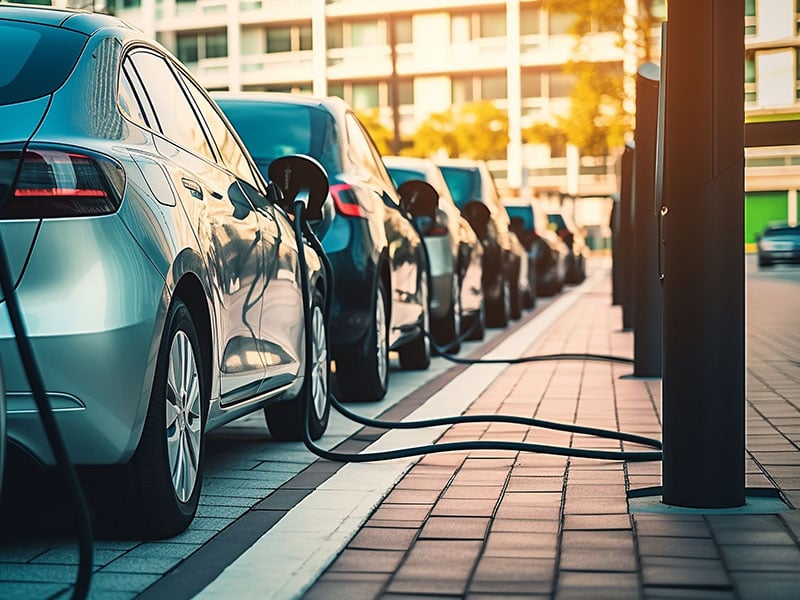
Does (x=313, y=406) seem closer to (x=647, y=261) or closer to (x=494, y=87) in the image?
(x=647, y=261)

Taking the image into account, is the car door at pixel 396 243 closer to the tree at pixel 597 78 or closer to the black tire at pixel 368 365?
the black tire at pixel 368 365

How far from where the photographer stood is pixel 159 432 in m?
4.47

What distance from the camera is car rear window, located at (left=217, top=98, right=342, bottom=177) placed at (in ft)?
28.1

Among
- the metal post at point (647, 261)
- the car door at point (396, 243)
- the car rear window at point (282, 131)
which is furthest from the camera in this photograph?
the metal post at point (647, 261)

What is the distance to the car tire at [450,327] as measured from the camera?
1236 cm

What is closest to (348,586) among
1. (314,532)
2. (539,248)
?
(314,532)

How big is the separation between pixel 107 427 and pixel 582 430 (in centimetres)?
312

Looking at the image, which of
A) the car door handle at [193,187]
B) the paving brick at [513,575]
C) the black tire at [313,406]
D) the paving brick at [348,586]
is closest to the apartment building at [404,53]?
the black tire at [313,406]

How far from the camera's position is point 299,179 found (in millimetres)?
6969

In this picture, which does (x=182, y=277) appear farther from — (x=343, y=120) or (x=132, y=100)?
(x=343, y=120)

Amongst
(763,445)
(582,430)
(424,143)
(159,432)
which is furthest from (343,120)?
(424,143)

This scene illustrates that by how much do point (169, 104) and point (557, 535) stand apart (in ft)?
6.79

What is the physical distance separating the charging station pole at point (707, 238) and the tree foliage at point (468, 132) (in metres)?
67.4

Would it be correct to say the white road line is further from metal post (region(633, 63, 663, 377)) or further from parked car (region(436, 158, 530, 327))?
parked car (region(436, 158, 530, 327))
